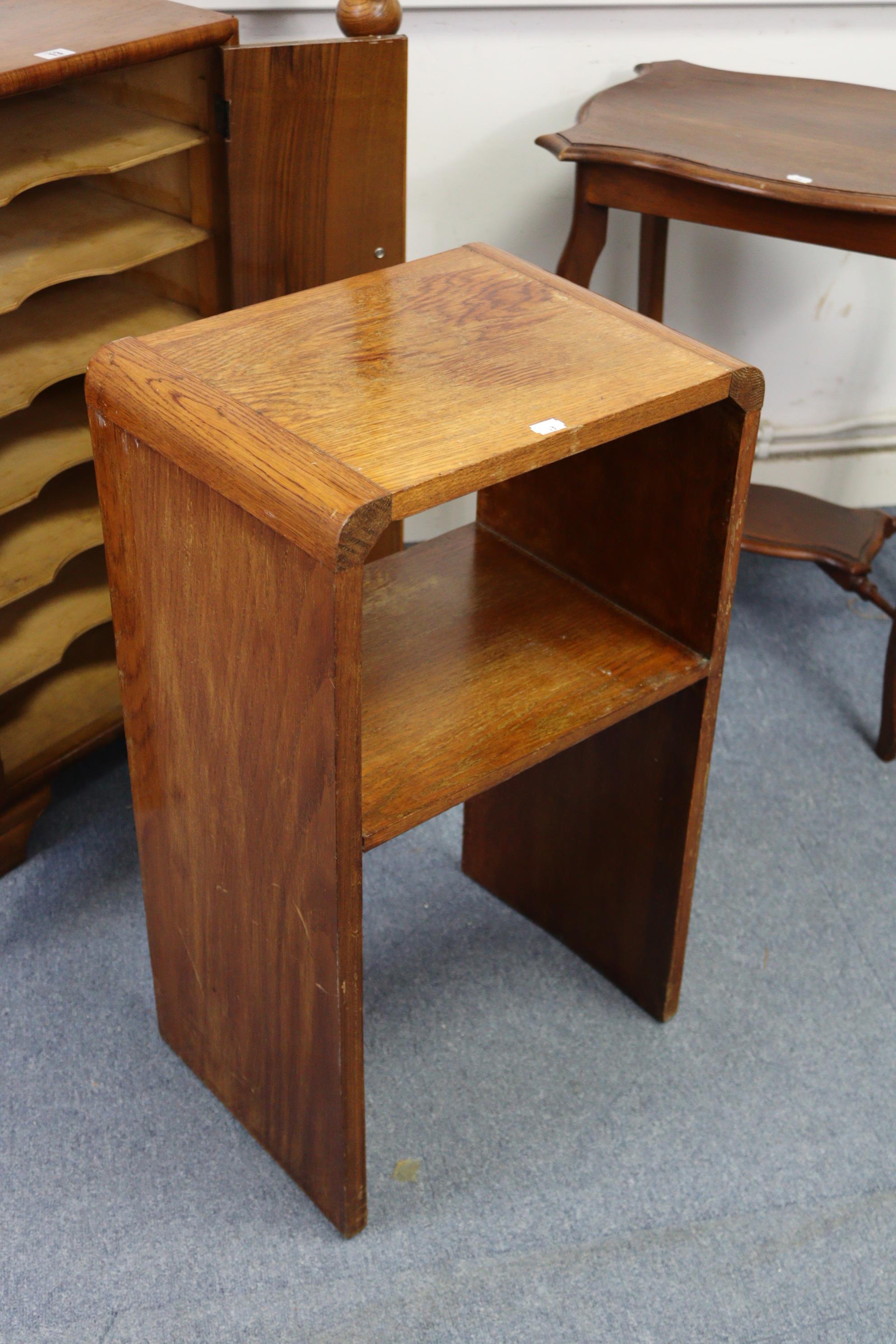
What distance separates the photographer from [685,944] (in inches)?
63.2

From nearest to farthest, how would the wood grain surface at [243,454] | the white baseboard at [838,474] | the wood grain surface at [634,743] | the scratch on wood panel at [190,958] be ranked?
1. the wood grain surface at [243,454]
2. the wood grain surface at [634,743]
3. the scratch on wood panel at [190,958]
4. the white baseboard at [838,474]

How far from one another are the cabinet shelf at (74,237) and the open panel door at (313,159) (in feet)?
0.27

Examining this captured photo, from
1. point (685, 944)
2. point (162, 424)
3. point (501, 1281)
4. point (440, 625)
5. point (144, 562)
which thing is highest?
point (162, 424)

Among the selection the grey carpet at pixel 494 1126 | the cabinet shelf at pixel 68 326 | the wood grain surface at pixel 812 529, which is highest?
the cabinet shelf at pixel 68 326

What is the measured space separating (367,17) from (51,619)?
81cm

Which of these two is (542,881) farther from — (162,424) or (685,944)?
(162,424)

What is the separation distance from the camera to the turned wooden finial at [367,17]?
156 cm

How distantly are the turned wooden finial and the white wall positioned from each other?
0.40 m

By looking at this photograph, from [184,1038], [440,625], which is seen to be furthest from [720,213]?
[184,1038]

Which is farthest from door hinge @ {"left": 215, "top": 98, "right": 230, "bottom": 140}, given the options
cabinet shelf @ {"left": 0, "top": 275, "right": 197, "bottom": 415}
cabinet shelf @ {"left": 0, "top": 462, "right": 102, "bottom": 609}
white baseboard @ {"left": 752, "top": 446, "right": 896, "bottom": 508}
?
white baseboard @ {"left": 752, "top": 446, "right": 896, "bottom": 508}

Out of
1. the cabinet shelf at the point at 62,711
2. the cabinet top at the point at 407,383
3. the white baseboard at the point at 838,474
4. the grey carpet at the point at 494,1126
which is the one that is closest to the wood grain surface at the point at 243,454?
the cabinet top at the point at 407,383

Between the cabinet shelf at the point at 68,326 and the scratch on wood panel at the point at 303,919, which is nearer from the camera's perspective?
the scratch on wood panel at the point at 303,919

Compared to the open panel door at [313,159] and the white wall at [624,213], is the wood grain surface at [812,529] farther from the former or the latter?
the open panel door at [313,159]

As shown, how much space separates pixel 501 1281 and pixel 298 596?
29.9 inches
